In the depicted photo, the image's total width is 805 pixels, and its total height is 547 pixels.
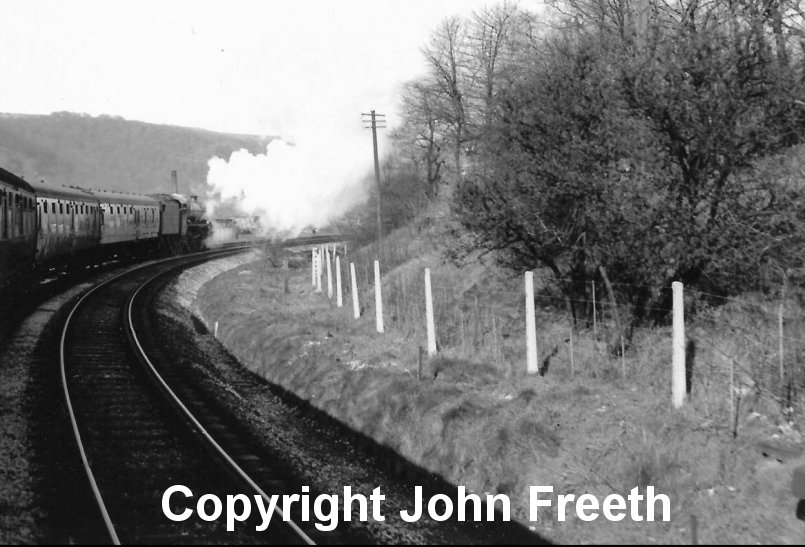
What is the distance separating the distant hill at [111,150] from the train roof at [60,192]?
322ft

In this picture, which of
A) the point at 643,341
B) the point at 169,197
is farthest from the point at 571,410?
the point at 169,197

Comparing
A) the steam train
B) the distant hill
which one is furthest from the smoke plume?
the distant hill

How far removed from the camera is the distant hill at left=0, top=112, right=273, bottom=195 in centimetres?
13873

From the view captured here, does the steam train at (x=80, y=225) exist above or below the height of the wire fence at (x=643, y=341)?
above

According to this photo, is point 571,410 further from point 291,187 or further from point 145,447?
A: point 291,187

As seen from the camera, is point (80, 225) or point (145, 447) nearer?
point (145, 447)

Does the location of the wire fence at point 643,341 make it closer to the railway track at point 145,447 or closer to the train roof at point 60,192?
the railway track at point 145,447

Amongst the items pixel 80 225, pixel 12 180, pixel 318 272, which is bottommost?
pixel 318 272

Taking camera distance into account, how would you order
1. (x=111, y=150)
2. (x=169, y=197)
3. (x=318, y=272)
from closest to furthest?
(x=318, y=272), (x=169, y=197), (x=111, y=150)

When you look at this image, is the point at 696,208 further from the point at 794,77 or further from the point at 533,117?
the point at 533,117

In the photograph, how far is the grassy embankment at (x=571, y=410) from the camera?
25.2 feet

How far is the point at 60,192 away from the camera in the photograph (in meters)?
31.5

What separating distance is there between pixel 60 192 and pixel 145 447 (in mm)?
23347

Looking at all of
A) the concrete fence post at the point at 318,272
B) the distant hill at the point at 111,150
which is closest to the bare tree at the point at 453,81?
the concrete fence post at the point at 318,272
